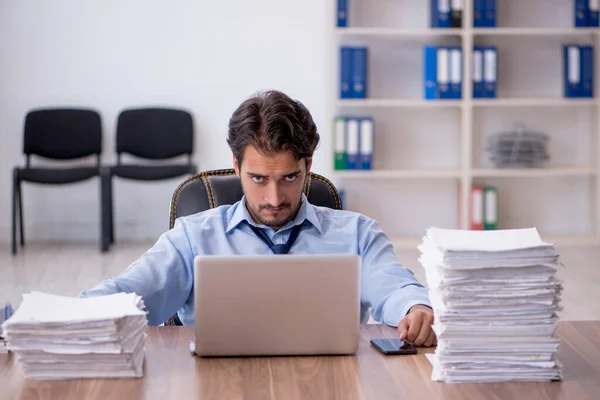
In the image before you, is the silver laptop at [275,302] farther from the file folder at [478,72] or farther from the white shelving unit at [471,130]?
the file folder at [478,72]

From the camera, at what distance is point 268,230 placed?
2.17 meters

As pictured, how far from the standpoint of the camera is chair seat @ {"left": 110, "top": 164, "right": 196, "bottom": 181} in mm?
5641

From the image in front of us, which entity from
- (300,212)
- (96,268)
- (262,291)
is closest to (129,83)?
(96,268)

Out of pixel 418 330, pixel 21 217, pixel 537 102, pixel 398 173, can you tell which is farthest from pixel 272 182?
pixel 21 217

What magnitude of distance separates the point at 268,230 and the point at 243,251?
0.08m

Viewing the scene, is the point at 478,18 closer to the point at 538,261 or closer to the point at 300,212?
the point at 300,212

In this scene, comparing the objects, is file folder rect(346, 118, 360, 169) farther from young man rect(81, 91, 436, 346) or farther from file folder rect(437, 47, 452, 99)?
young man rect(81, 91, 436, 346)

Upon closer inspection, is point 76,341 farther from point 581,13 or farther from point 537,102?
point 581,13

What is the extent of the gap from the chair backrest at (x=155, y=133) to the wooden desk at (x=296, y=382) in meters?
4.40

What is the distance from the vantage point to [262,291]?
150cm

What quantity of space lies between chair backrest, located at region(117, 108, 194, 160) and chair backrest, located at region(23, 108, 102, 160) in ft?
0.61

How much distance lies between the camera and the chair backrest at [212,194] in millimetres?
2371

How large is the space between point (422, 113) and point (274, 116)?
4174mm

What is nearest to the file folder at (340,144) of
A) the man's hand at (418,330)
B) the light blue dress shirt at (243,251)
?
the light blue dress shirt at (243,251)
